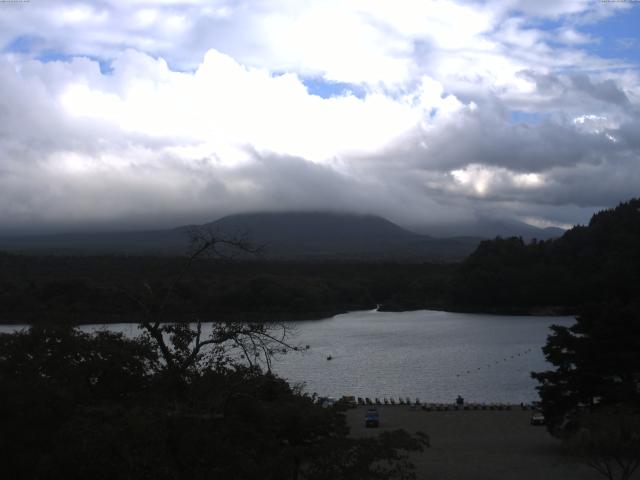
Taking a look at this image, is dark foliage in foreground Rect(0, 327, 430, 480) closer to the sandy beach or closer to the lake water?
the sandy beach

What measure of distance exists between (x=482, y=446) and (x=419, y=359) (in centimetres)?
1842

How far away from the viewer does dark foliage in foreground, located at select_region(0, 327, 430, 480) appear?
5.46 meters

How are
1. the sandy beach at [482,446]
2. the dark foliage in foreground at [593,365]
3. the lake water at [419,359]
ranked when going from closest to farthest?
the sandy beach at [482,446] < the dark foliage in foreground at [593,365] < the lake water at [419,359]

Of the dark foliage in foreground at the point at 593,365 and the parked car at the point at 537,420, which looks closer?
the dark foliage in foreground at the point at 593,365

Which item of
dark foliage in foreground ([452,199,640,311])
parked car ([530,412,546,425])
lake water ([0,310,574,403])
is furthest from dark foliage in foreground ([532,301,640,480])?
dark foliage in foreground ([452,199,640,311])

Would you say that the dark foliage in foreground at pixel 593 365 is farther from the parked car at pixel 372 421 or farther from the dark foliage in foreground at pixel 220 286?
the dark foliage in foreground at pixel 220 286

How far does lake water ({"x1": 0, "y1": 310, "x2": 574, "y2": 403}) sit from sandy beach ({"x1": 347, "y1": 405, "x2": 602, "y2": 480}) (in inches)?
149

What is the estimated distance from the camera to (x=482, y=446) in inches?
640

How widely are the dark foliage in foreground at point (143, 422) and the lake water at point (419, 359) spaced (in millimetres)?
10357

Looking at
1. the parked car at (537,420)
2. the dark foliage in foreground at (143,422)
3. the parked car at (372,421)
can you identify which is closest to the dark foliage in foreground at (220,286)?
the dark foliage in foreground at (143,422)

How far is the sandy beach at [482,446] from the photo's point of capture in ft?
43.5

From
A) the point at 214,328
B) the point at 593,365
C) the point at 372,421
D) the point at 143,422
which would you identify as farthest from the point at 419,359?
the point at 143,422

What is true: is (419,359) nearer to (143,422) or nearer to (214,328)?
(214,328)

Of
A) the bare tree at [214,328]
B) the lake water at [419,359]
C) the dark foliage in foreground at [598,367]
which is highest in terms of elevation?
the bare tree at [214,328]
